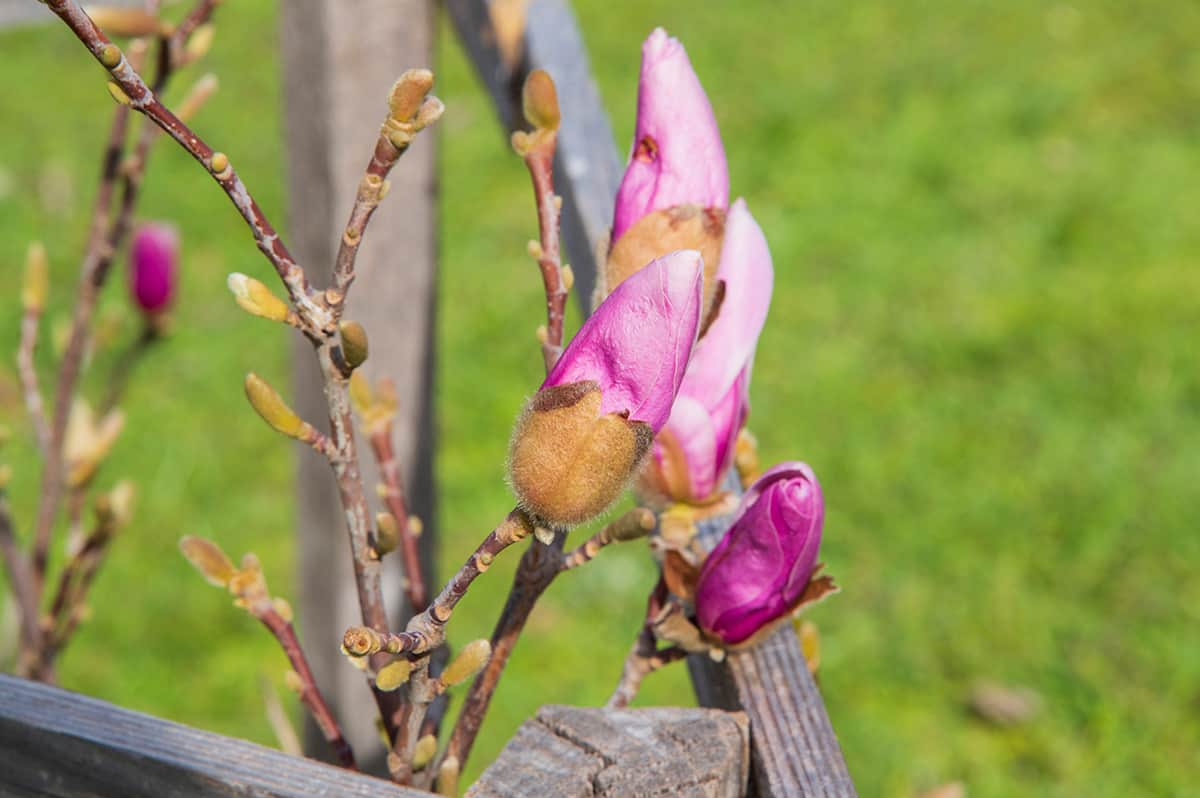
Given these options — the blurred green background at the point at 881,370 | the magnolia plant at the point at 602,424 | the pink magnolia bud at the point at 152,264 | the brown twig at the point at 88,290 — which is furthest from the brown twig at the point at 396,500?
the pink magnolia bud at the point at 152,264

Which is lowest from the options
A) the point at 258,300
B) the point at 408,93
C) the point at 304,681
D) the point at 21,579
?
the point at 21,579

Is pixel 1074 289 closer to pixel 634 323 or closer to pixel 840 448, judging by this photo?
pixel 840 448

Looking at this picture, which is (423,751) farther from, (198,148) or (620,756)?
(198,148)

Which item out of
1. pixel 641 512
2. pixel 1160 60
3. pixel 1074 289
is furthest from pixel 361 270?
pixel 1160 60

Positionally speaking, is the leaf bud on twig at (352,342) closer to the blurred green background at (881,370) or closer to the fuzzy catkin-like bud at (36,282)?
the fuzzy catkin-like bud at (36,282)

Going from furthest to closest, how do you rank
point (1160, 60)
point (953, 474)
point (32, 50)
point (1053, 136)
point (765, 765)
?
point (32, 50) < point (1160, 60) < point (1053, 136) < point (953, 474) < point (765, 765)

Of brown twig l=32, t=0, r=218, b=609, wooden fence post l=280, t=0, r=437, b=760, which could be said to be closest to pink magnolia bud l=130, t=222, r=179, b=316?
wooden fence post l=280, t=0, r=437, b=760

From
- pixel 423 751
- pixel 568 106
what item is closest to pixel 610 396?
pixel 423 751
